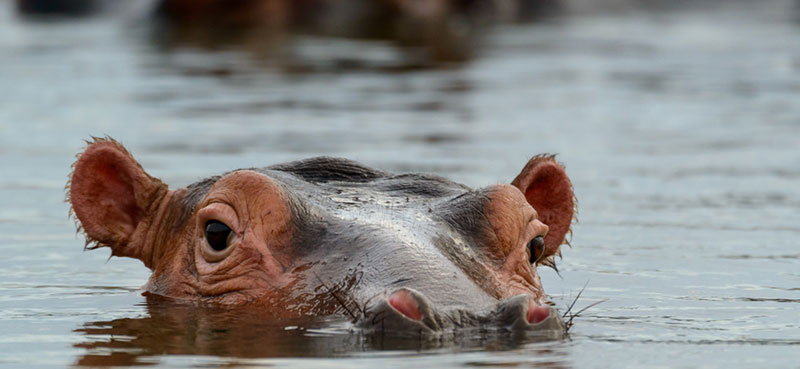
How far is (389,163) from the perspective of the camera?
13102 millimetres

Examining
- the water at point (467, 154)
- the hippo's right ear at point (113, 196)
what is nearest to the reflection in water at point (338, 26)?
the water at point (467, 154)

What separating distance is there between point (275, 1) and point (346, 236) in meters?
32.1

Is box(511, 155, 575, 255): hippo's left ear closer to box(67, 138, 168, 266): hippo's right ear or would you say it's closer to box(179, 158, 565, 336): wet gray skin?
box(179, 158, 565, 336): wet gray skin

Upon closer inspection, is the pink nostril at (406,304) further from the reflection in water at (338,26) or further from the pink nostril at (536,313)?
the reflection in water at (338,26)

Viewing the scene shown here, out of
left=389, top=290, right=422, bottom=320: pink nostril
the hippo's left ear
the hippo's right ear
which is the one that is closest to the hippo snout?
left=389, top=290, right=422, bottom=320: pink nostril

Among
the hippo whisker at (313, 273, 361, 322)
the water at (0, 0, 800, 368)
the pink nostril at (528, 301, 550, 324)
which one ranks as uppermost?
the pink nostril at (528, 301, 550, 324)

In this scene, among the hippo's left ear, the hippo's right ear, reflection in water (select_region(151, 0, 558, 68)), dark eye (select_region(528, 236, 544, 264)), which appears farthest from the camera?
reflection in water (select_region(151, 0, 558, 68))

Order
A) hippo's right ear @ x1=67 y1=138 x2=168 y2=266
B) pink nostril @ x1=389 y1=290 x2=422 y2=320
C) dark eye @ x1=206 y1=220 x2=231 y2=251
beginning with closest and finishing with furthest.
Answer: pink nostril @ x1=389 y1=290 x2=422 y2=320 < dark eye @ x1=206 y1=220 x2=231 y2=251 < hippo's right ear @ x1=67 y1=138 x2=168 y2=266

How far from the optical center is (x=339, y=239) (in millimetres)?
6043

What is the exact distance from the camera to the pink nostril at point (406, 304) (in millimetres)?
5191

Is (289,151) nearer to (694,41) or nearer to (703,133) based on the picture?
(703,133)

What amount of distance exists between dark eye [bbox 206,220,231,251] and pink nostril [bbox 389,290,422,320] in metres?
1.56

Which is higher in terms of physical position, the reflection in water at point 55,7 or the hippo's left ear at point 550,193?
the hippo's left ear at point 550,193

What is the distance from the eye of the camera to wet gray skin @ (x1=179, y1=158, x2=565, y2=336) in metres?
5.35
